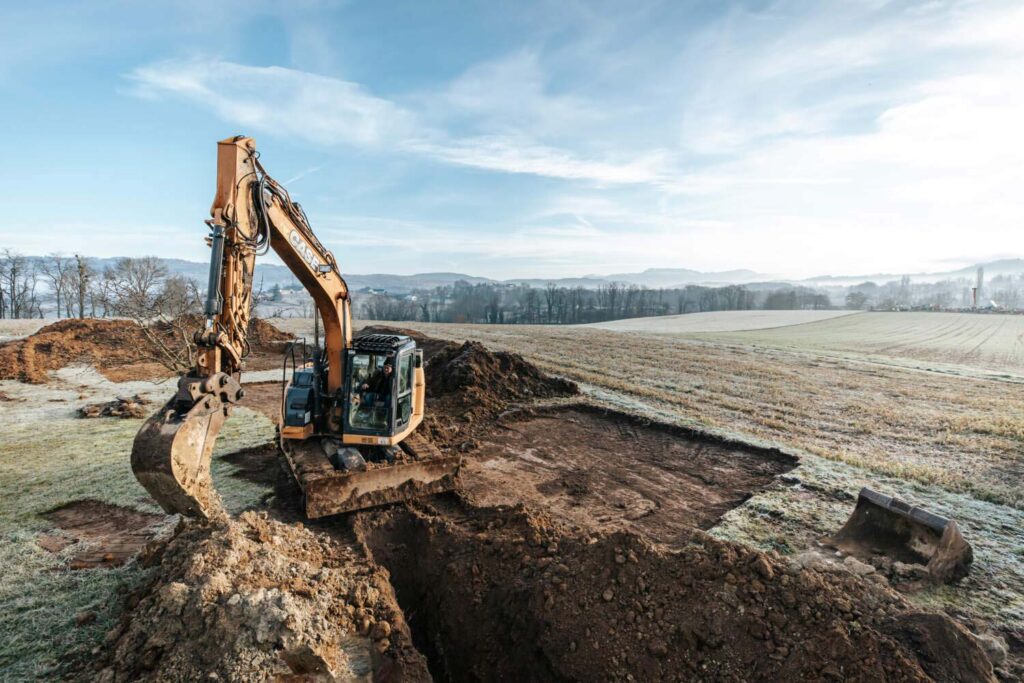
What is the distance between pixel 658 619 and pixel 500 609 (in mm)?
1634

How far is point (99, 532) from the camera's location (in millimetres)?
7199

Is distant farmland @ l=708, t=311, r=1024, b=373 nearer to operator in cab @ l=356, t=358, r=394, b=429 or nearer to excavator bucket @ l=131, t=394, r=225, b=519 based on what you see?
operator in cab @ l=356, t=358, r=394, b=429

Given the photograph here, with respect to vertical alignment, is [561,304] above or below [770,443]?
above

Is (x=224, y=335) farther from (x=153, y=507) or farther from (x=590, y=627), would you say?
(x=590, y=627)

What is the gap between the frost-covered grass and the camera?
4883 mm

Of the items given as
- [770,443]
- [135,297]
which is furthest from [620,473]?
[135,297]

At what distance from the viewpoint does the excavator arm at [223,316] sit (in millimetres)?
5227

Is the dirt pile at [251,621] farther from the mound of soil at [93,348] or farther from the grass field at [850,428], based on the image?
the mound of soil at [93,348]

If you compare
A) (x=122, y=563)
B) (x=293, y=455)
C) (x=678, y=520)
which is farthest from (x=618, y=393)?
(x=122, y=563)

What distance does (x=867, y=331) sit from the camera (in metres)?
47.0

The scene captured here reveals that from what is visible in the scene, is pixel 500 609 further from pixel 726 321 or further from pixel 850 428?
pixel 726 321

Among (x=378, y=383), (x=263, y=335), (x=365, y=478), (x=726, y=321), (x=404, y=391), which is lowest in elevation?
(x=726, y=321)

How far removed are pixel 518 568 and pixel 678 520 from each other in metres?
3.26

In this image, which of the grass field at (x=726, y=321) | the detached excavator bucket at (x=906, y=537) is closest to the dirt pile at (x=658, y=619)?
the detached excavator bucket at (x=906, y=537)
